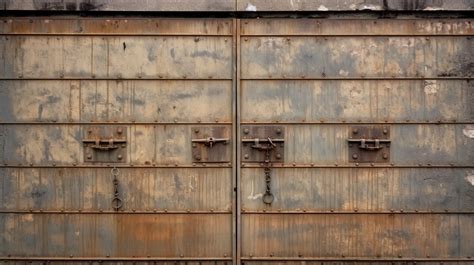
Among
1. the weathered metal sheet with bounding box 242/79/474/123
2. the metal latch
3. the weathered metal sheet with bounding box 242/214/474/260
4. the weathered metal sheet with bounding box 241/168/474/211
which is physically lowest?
the weathered metal sheet with bounding box 242/214/474/260

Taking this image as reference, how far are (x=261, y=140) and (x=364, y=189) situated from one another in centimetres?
104

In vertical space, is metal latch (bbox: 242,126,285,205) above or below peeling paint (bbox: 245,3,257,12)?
below

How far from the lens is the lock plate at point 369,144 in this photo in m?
4.94

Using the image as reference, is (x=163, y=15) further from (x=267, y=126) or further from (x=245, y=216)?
(x=245, y=216)

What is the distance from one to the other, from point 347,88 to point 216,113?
1211 millimetres

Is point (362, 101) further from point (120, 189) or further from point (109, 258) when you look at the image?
point (109, 258)

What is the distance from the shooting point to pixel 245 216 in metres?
4.96

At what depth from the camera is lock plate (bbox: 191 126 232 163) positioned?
4.95 m

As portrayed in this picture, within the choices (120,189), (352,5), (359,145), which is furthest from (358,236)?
(120,189)

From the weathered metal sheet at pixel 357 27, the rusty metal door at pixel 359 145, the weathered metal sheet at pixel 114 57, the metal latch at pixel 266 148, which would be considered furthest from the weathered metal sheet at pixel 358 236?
the weathered metal sheet at pixel 357 27

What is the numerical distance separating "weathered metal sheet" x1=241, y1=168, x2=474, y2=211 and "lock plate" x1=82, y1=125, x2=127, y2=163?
1134 mm

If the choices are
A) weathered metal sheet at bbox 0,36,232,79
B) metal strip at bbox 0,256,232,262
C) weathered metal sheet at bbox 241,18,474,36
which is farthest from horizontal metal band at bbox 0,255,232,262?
weathered metal sheet at bbox 241,18,474,36

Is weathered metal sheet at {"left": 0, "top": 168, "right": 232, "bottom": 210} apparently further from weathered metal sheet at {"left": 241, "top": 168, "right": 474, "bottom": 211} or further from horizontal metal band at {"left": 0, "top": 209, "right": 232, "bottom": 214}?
weathered metal sheet at {"left": 241, "top": 168, "right": 474, "bottom": 211}

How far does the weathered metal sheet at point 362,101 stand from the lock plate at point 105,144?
1148 mm
